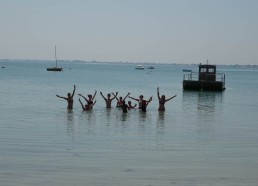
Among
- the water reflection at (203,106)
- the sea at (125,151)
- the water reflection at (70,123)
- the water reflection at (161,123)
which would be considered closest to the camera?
the sea at (125,151)

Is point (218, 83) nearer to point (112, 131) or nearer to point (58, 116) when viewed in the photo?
point (58, 116)

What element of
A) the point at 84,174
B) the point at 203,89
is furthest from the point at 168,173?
the point at 203,89

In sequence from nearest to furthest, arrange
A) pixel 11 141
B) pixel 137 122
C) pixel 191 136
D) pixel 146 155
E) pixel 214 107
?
pixel 146 155 < pixel 11 141 < pixel 191 136 < pixel 137 122 < pixel 214 107

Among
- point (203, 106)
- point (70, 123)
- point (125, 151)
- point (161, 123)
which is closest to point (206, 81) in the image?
point (203, 106)

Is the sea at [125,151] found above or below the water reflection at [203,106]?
above

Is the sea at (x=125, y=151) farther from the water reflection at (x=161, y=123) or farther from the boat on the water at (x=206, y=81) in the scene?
the boat on the water at (x=206, y=81)

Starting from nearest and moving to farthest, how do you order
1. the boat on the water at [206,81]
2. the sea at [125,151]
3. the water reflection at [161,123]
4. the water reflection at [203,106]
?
the sea at [125,151]
the water reflection at [161,123]
the water reflection at [203,106]
the boat on the water at [206,81]

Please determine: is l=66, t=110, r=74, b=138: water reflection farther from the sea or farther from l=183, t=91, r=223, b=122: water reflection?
l=183, t=91, r=223, b=122: water reflection

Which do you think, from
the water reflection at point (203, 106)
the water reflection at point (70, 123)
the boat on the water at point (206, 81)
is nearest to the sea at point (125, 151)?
the water reflection at point (70, 123)

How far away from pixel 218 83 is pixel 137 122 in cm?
3274

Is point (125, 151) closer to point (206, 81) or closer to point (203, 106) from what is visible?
point (203, 106)

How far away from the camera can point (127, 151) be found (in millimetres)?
16094

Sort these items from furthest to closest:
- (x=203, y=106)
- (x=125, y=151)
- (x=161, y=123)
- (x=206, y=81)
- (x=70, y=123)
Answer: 1. (x=206, y=81)
2. (x=203, y=106)
3. (x=161, y=123)
4. (x=70, y=123)
5. (x=125, y=151)

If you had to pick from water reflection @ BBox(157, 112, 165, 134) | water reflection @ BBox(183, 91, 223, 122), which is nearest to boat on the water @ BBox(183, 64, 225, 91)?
water reflection @ BBox(183, 91, 223, 122)
